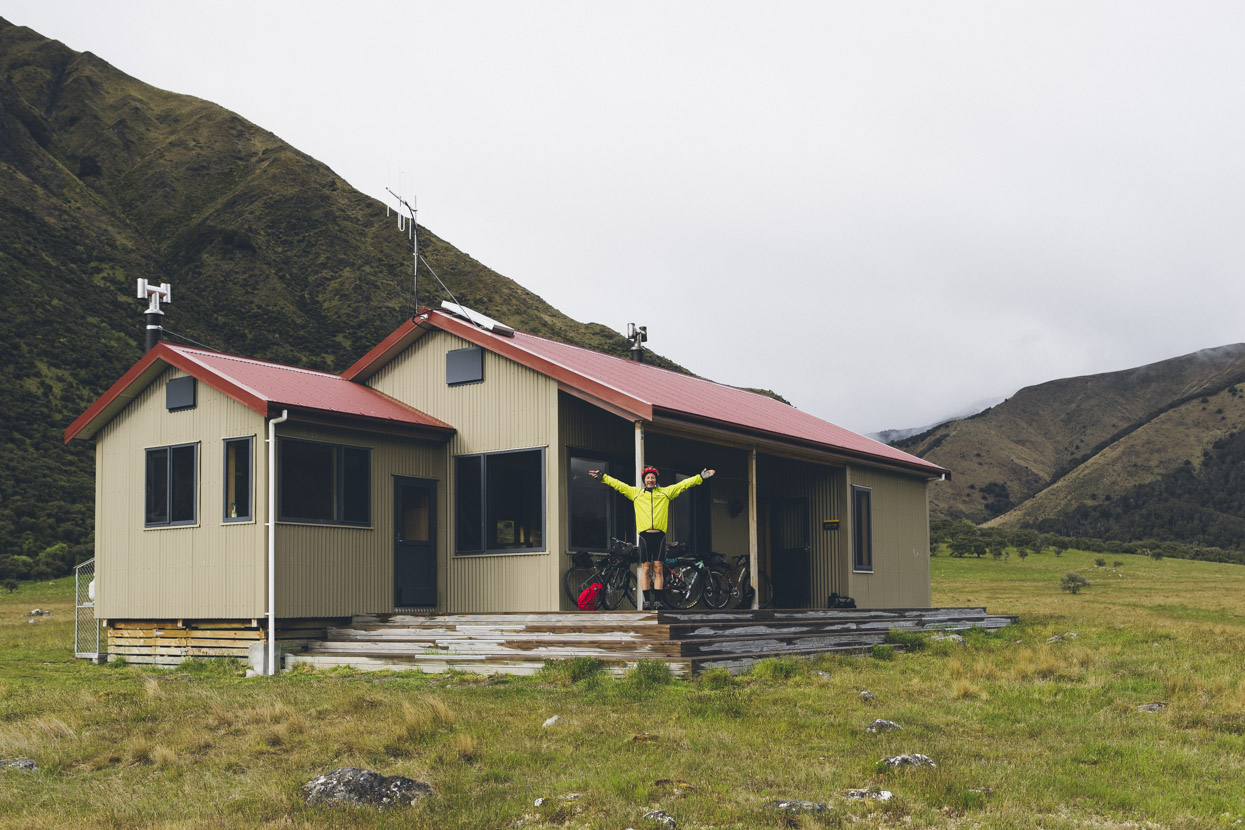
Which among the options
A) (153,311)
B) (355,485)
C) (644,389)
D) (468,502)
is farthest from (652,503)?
(153,311)

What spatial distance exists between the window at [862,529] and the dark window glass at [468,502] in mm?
6822

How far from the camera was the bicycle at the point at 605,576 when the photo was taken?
1535cm

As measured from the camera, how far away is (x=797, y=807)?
23.1 ft

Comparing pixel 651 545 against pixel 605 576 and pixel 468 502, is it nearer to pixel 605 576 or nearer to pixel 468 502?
pixel 605 576

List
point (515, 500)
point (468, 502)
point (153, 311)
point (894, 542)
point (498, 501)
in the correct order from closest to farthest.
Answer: point (515, 500) < point (498, 501) < point (468, 502) < point (153, 311) < point (894, 542)

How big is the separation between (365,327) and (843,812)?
68484 mm

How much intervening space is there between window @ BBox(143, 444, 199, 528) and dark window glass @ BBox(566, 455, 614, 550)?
491cm

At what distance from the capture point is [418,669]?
1370 centimetres

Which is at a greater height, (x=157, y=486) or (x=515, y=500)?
(x=157, y=486)

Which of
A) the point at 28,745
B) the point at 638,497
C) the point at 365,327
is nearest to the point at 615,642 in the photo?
the point at 638,497

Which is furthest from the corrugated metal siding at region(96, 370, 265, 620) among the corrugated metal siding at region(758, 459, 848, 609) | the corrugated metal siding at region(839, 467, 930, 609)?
the corrugated metal siding at region(839, 467, 930, 609)

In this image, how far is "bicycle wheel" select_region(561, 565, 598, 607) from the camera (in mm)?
15711

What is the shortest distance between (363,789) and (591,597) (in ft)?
27.6

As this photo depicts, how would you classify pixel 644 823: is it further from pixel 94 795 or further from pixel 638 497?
pixel 638 497
